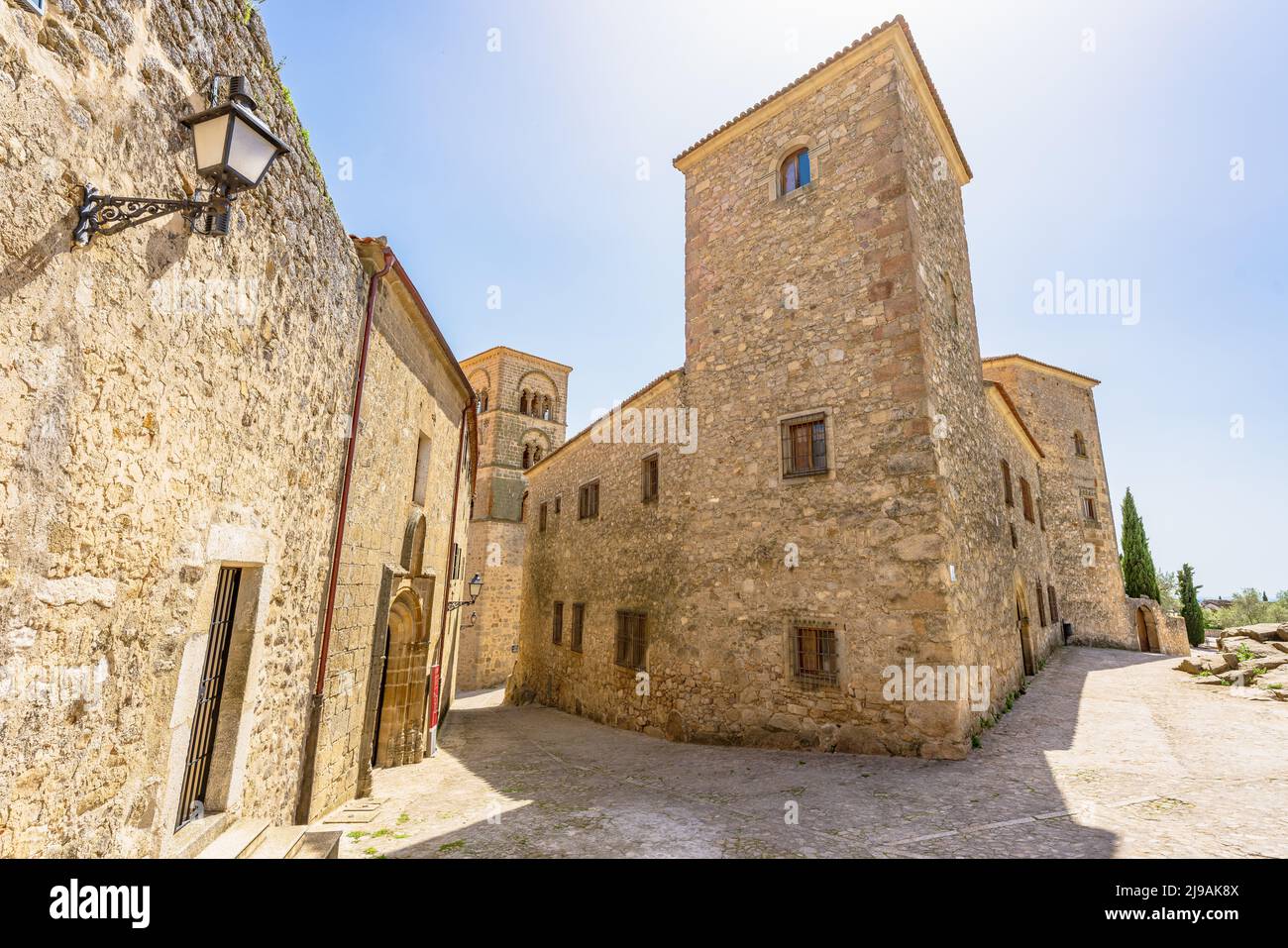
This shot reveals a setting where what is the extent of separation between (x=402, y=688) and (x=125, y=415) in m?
6.87

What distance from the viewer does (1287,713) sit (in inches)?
327

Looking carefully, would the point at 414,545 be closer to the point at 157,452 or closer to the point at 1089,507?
the point at 157,452

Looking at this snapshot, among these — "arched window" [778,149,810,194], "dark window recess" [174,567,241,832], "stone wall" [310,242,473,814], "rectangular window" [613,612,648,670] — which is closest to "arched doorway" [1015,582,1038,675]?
"rectangular window" [613,612,648,670]

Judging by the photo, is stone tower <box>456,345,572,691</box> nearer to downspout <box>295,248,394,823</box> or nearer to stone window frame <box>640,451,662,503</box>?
stone window frame <box>640,451,662,503</box>

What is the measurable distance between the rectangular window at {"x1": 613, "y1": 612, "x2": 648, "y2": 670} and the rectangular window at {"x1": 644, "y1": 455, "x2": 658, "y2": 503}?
2.37 metres

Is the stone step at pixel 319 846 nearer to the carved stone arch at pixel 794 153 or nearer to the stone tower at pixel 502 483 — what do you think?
the carved stone arch at pixel 794 153

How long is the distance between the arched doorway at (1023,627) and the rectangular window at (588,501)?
9136mm

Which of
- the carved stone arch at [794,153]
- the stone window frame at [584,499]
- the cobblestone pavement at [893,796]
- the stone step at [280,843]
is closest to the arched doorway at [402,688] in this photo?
the cobblestone pavement at [893,796]

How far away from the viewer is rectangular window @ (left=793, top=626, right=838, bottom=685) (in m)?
7.80

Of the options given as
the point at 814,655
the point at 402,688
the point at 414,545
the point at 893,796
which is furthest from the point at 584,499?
the point at 893,796

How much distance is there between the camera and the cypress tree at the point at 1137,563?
79.5ft

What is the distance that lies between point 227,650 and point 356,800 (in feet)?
10.9
